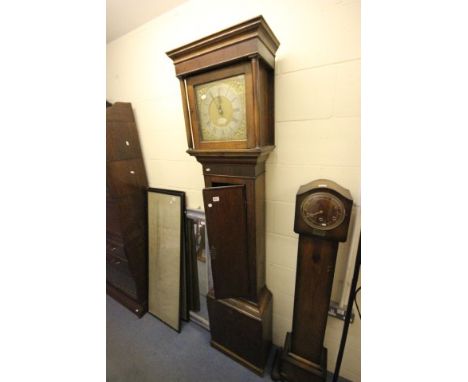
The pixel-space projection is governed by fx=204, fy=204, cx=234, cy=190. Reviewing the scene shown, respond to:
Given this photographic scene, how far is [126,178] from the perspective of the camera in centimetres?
159

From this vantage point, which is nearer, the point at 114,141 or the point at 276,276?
the point at 276,276

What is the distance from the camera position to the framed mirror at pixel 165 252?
62.8 inches

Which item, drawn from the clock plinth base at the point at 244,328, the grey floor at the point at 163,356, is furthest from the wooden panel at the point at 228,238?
the grey floor at the point at 163,356

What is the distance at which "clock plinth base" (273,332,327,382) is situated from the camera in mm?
1118

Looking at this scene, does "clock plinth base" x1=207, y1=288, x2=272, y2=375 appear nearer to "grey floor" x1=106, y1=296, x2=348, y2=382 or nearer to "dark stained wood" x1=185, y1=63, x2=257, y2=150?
"grey floor" x1=106, y1=296, x2=348, y2=382

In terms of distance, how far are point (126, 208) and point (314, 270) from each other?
1.41 meters

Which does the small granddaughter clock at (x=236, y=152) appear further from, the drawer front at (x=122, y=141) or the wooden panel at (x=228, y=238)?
the drawer front at (x=122, y=141)
